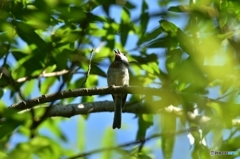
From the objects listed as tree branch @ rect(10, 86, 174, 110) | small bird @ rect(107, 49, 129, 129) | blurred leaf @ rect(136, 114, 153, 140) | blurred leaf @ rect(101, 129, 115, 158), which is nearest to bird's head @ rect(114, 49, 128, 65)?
small bird @ rect(107, 49, 129, 129)

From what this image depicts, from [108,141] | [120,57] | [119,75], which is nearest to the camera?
[108,141]

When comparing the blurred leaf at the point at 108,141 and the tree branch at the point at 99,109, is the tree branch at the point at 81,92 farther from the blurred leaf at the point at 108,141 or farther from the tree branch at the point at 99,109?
the blurred leaf at the point at 108,141

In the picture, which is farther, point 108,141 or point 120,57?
point 120,57

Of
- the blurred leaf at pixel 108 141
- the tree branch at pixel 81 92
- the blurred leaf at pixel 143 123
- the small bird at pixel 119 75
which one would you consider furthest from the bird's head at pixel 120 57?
the blurred leaf at pixel 108 141

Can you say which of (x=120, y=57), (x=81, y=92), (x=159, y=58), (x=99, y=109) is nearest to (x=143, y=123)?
(x=99, y=109)

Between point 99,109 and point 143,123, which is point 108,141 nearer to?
point 99,109

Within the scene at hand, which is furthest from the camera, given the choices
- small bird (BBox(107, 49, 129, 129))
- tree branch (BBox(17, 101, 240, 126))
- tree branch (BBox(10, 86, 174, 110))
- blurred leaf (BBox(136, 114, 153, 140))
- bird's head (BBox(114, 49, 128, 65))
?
bird's head (BBox(114, 49, 128, 65))

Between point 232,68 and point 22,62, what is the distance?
2.93 m

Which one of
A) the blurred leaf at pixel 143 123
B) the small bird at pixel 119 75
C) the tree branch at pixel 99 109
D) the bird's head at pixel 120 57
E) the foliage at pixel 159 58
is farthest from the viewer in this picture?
→ the bird's head at pixel 120 57

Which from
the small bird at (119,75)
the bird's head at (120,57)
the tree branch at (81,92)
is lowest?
the small bird at (119,75)

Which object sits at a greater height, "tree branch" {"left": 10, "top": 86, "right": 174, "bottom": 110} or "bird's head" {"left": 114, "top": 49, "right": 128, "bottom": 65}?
"tree branch" {"left": 10, "top": 86, "right": 174, "bottom": 110}

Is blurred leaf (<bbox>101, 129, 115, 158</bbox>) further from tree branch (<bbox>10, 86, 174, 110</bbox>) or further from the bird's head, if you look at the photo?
the bird's head

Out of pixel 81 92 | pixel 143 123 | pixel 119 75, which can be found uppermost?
pixel 81 92

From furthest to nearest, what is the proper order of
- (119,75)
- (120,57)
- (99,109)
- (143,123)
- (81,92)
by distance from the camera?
1. (119,75)
2. (120,57)
3. (143,123)
4. (99,109)
5. (81,92)
